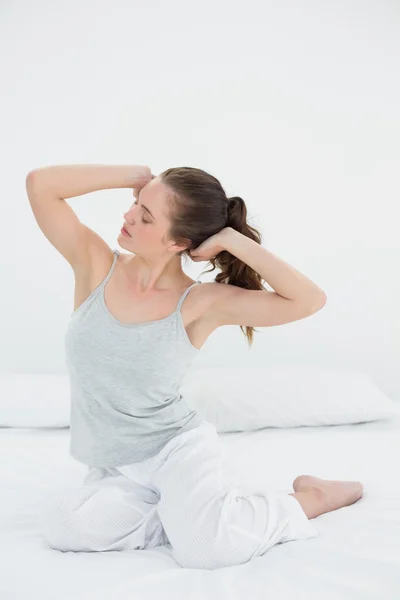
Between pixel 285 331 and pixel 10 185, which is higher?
pixel 10 185

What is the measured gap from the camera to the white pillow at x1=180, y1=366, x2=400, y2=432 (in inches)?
104

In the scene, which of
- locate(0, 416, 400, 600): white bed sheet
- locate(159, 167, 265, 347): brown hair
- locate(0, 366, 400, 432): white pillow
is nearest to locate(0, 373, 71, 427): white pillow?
locate(0, 366, 400, 432): white pillow

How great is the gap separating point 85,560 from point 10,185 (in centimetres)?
203

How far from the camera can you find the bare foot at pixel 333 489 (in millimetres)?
1829

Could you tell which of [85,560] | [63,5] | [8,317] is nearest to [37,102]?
[63,5]

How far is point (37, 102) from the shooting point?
315 centimetres

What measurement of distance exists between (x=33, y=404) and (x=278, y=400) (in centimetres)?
87

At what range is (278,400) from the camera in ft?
8.85

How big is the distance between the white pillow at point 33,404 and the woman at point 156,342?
789mm

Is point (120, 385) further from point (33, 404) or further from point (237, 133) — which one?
point (237, 133)

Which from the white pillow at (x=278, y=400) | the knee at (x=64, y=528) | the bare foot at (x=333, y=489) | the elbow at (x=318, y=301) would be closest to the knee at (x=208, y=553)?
the knee at (x=64, y=528)

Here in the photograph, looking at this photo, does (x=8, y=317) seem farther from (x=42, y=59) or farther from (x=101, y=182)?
(x=101, y=182)

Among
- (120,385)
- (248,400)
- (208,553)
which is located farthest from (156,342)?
(248,400)

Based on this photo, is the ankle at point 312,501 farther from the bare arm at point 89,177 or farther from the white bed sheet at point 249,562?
the bare arm at point 89,177
